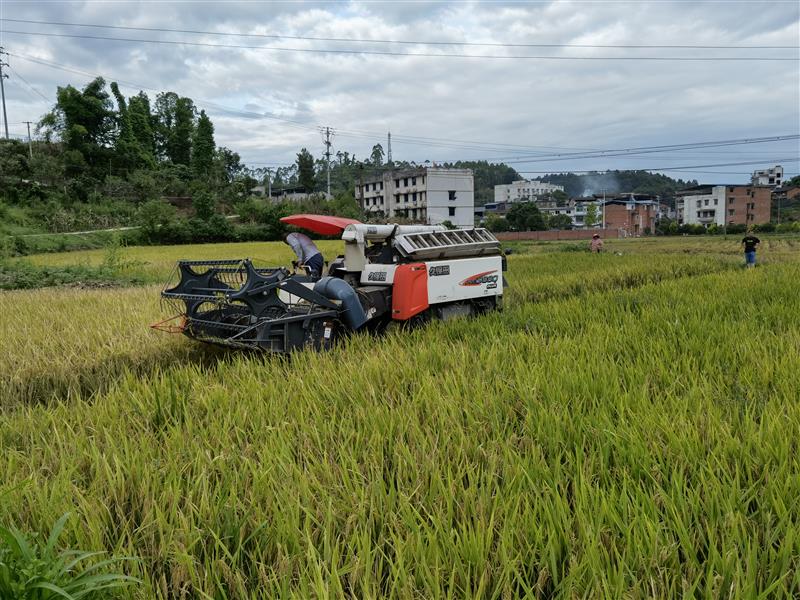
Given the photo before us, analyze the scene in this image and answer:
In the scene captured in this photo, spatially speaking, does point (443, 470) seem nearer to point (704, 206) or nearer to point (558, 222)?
point (558, 222)

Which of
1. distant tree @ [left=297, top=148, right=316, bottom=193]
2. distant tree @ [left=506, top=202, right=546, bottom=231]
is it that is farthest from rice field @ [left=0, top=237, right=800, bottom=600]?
distant tree @ [left=297, top=148, right=316, bottom=193]

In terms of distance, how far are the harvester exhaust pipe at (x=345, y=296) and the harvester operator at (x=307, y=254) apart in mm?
976

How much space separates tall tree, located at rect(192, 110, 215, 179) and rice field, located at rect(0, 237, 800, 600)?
175 ft

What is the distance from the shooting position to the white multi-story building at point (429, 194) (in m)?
56.7

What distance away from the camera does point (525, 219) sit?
61188 millimetres

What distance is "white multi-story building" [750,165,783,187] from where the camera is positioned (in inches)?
3922

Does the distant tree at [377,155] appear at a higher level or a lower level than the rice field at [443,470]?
higher

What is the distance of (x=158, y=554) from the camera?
1.71 m

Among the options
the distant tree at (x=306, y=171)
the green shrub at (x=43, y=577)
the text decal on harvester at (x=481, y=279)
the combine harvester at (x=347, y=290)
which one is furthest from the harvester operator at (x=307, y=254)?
the distant tree at (x=306, y=171)

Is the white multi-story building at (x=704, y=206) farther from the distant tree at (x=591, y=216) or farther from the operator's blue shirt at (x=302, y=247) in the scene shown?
the operator's blue shirt at (x=302, y=247)

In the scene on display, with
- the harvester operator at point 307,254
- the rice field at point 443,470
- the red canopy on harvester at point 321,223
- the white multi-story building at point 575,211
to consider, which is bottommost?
the rice field at point 443,470

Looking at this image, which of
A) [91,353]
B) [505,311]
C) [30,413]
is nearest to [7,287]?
[91,353]

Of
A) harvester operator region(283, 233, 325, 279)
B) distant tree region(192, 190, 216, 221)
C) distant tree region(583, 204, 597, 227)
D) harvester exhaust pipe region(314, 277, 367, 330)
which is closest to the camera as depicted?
harvester exhaust pipe region(314, 277, 367, 330)

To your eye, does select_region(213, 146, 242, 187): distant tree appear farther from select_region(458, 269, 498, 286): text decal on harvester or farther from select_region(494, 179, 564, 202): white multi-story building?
select_region(494, 179, 564, 202): white multi-story building
